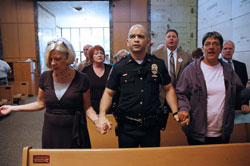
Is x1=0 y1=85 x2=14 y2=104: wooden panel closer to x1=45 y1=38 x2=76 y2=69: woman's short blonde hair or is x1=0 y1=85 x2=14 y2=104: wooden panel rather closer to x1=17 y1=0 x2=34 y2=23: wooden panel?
x1=17 y1=0 x2=34 y2=23: wooden panel

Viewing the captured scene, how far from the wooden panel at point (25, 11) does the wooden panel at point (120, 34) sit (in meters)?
3.70

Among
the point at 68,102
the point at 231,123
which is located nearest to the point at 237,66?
the point at 231,123

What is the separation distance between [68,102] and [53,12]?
11.0 metres

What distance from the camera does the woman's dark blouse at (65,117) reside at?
150 cm

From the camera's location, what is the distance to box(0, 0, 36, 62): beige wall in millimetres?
8125

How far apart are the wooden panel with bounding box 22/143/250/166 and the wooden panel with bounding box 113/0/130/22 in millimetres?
7141

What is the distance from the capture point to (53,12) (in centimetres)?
1095

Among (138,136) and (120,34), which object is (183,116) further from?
(120,34)

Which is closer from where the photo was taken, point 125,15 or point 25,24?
point 125,15

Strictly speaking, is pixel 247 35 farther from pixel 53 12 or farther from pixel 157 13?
pixel 53 12

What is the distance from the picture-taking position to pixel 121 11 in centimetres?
764

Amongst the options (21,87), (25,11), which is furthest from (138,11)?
(21,87)

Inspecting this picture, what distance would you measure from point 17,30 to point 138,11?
5293 millimetres

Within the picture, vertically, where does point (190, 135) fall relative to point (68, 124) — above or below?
below
